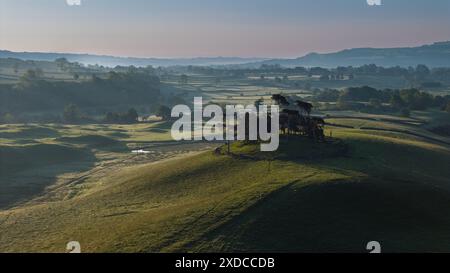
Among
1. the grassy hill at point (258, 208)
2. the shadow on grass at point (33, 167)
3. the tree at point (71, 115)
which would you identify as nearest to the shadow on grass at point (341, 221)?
the grassy hill at point (258, 208)

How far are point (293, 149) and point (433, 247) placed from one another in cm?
2737

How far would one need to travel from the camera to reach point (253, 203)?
42750mm

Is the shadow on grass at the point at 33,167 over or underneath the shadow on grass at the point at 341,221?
underneath

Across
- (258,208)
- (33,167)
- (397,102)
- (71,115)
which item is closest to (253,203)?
(258,208)

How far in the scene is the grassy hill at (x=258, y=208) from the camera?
3700 centimetres

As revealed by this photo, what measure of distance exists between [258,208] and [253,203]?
112 centimetres

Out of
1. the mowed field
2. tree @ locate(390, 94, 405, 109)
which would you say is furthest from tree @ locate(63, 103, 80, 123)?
tree @ locate(390, 94, 405, 109)

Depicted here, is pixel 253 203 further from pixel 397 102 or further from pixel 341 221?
pixel 397 102

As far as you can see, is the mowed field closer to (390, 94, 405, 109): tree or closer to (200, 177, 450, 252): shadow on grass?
(200, 177, 450, 252): shadow on grass

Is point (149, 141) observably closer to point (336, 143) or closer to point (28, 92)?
point (336, 143)

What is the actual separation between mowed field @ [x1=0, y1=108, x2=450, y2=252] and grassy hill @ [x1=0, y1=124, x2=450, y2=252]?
0.14 metres

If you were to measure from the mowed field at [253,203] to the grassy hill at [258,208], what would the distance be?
0.46 feet

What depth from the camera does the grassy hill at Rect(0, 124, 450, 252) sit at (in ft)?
121

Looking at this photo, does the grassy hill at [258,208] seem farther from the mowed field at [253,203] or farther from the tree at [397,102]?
the tree at [397,102]
